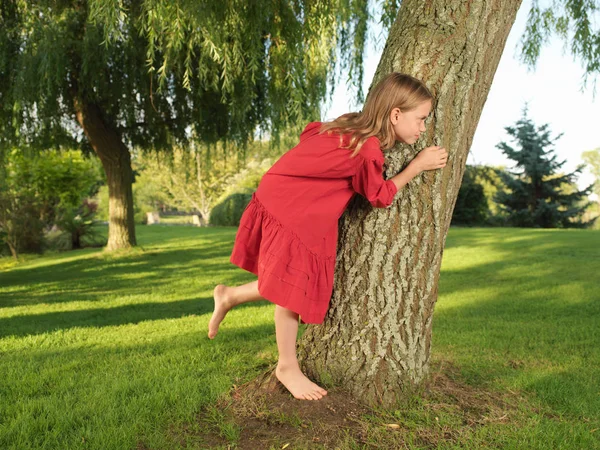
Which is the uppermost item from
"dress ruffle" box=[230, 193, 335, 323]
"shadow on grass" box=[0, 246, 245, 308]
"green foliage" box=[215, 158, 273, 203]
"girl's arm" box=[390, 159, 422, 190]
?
"green foliage" box=[215, 158, 273, 203]

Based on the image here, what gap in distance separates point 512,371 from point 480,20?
6.87 ft

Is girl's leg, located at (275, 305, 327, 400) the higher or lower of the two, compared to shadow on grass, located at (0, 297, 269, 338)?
higher

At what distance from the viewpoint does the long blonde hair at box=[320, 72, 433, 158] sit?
8.18 feet

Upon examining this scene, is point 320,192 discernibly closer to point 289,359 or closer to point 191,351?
point 289,359

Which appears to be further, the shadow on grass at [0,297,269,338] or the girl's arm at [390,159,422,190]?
the shadow on grass at [0,297,269,338]

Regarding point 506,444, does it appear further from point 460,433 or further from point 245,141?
point 245,141

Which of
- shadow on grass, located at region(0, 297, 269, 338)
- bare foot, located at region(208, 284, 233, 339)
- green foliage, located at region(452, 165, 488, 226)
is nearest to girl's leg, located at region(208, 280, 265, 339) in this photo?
bare foot, located at region(208, 284, 233, 339)

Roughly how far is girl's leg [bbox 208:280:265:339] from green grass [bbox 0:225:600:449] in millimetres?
365

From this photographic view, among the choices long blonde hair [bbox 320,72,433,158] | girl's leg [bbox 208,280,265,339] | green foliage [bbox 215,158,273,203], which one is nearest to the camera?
long blonde hair [bbox 320,72,433,158]

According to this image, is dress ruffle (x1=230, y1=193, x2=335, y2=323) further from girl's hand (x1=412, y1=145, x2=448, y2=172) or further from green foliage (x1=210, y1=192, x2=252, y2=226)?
green foliage (x1=210, y1=192, x2=252, y2=226)

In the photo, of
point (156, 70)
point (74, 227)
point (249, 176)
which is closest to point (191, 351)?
point (156, 70)

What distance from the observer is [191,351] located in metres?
3.80

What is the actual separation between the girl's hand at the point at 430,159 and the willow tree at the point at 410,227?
0.05 m

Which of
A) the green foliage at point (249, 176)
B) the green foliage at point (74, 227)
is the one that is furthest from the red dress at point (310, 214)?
the green foliage at point (249, 176)
